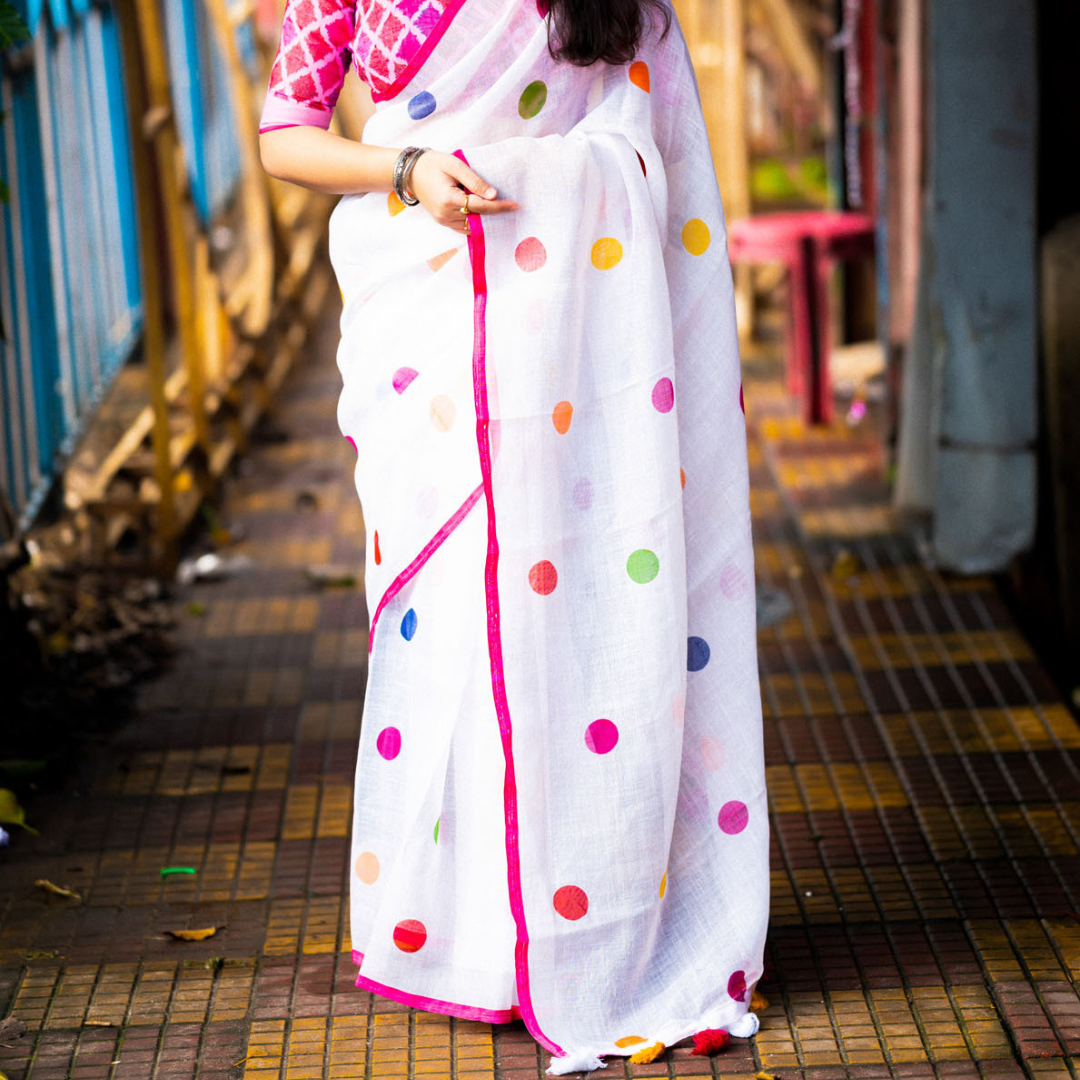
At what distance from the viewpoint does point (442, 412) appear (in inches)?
94.1

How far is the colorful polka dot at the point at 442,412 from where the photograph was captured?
2383mm

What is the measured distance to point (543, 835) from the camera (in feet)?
7.98

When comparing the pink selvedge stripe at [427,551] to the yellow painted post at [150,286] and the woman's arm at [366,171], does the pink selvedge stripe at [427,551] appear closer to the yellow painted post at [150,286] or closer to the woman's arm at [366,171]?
the woman's arm at [366,171]

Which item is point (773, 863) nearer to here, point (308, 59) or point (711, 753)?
point (711, 753)

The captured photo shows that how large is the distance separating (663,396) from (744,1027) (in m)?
1.07

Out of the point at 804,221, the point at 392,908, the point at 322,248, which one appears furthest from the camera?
the point at 322,248

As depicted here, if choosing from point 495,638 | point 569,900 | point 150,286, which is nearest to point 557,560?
point 495,638

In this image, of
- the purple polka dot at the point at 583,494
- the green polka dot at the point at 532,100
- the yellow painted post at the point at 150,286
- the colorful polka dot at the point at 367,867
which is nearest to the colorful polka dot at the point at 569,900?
the colorful polka dot at the point at 367,867

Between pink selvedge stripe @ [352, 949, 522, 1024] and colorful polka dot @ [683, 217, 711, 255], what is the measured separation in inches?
51.6

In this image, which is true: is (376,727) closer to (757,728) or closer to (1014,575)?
(757,728)

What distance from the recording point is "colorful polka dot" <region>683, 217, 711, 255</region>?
2.46 meters

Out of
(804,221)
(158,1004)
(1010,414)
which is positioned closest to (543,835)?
(158,1004)

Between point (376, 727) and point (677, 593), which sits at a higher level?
point (677, 593)

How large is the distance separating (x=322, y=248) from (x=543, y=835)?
6909 millimetres
